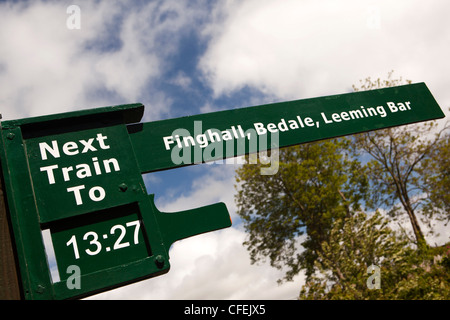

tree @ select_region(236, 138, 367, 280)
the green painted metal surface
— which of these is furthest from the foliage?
the green painted metal surface

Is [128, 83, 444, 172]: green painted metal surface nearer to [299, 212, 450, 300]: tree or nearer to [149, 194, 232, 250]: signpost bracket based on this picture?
[149, 194, 232, 250]: signpost bracket

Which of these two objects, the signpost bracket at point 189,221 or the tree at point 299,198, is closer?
the signpost bracket at point 189,221

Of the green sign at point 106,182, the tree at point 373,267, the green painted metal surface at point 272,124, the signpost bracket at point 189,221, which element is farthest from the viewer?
the tree at point 373,267

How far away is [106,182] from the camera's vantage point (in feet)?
6.78

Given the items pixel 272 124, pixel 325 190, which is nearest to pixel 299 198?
pixel 325 190

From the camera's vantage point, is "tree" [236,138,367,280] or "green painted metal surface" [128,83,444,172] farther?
"tree" [236,138,367,280]

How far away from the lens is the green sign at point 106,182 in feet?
5.90

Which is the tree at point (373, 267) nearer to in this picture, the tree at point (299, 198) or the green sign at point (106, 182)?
the tree at point (299, 198)

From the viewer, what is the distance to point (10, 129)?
2.03m

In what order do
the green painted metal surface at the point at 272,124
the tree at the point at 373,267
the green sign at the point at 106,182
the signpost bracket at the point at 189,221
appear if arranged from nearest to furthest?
the green sign at the point at 106,182, the signpost bracket at the point at 189,221, the green painted metal surface at the point at 272,124, the tree at the point at 373,267

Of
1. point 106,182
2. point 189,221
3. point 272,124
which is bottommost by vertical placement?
point 189,221

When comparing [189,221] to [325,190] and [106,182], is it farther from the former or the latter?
[325,190]

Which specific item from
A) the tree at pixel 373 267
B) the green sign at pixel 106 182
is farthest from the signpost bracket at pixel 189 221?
the tree at pixel 373 267

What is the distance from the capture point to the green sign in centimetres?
180
